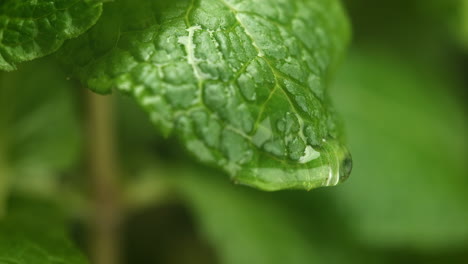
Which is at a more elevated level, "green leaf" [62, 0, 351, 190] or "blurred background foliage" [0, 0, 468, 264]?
"green leaf" [62, 0, 351, 190]

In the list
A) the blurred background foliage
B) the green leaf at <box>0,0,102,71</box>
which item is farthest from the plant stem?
Result: the green leaf at <box>0,0,102,71</box>

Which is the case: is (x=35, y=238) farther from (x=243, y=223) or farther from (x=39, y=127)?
(x=243, y=223)

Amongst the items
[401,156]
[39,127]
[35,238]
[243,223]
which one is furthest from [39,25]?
[401,156]

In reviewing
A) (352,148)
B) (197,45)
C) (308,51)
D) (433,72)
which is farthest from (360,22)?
(197,45)

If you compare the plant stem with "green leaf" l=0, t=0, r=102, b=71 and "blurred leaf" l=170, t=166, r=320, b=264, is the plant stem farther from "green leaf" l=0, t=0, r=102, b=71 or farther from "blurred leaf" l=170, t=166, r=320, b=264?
"green leaf" l=0, t=0, r=102, b=71

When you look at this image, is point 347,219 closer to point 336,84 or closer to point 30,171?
point 336,84

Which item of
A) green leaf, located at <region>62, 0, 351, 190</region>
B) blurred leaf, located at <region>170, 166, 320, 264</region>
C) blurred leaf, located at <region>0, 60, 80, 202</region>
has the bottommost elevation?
blurred leaf, located at <region>170, 166, 320, 264</region>

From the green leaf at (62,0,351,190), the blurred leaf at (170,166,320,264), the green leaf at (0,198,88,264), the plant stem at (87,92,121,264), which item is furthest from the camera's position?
the blurred leaf at (170,166,320,264)
